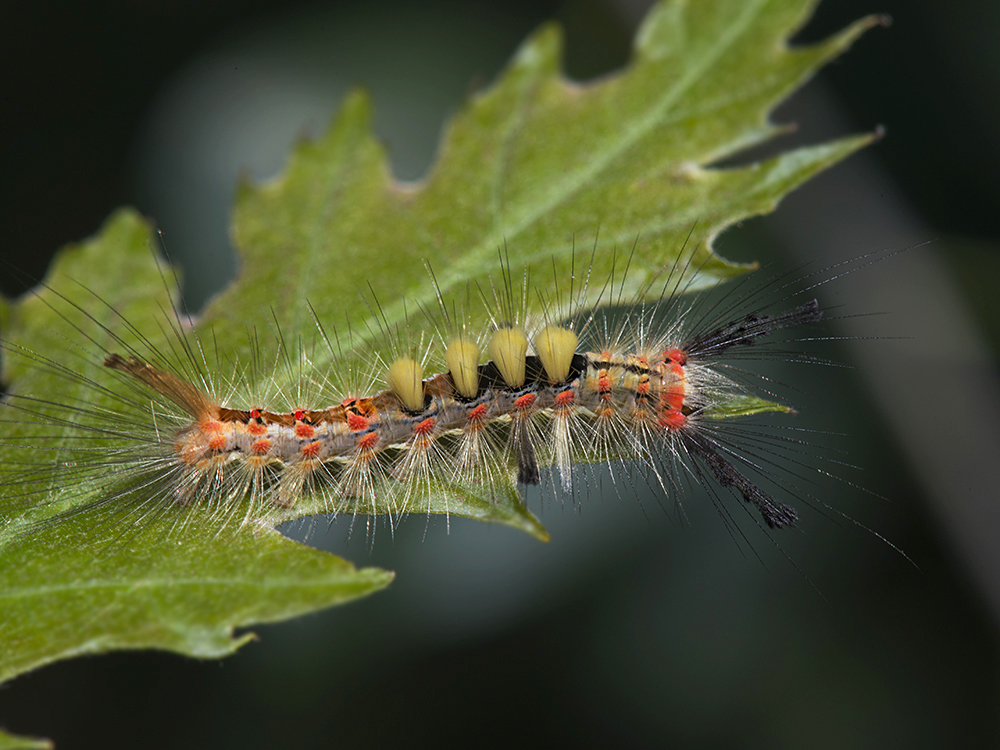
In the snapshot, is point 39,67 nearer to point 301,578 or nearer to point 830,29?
point 301,578

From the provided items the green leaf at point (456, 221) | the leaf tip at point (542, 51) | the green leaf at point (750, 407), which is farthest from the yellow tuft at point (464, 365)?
the leaf tip at point (542, 51)

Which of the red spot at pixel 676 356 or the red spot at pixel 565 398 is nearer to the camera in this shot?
the red spot at pixel 565 398

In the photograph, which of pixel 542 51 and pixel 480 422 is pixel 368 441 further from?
pixel 542 51

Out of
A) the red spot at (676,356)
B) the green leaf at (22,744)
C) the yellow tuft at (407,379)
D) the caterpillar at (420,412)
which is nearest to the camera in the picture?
the green leaf at (22,744)

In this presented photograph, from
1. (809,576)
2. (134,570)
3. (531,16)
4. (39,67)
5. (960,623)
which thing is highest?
(39,67)

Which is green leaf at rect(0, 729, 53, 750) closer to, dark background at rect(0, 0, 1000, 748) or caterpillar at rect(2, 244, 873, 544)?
caterpillar at rect(2, 244, 873, 544)

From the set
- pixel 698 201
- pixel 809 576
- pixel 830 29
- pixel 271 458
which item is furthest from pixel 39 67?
pixel 809 576

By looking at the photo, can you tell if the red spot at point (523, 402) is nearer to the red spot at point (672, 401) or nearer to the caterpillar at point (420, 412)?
the caterpillar at point (420, 412)
